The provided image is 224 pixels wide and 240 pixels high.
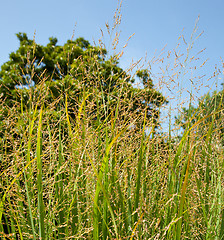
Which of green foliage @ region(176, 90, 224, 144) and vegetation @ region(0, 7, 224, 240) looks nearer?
vegetation @ region(0, 7, 224, 240)

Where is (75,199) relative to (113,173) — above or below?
below

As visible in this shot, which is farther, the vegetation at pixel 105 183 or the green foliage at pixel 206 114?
the green foliage at pixel 206 114

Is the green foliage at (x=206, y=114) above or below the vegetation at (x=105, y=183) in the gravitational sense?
above

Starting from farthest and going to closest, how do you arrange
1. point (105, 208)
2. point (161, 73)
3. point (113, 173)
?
point (161, 73) → point (113, 173) → point (105, 208)

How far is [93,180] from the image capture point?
140 cm

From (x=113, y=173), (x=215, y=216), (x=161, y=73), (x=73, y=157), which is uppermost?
(x=161, y=73)

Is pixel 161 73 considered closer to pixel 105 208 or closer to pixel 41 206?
pixel 105 208

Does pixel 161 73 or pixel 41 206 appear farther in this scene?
pixel 161 73

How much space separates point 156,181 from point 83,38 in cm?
764

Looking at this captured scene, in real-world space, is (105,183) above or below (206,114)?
below

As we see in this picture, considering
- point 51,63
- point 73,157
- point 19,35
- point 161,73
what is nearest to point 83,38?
point 51,63

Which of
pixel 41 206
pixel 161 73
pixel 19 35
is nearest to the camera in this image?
pixel 41 206

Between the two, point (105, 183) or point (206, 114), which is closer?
point (105, 183)

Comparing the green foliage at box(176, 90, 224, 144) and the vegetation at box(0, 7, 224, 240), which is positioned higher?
the green foliage at box(176, 90, 224, 144)
